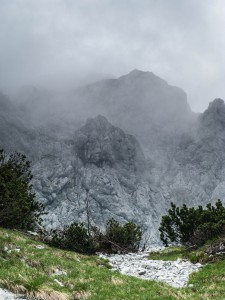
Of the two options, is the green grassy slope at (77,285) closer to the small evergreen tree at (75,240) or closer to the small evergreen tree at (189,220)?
the small evergreen tree at (75,240)

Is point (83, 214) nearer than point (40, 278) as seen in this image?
No

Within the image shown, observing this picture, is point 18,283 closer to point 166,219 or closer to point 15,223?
point 15,223

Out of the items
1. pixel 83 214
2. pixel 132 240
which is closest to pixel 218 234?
pixel 132 240

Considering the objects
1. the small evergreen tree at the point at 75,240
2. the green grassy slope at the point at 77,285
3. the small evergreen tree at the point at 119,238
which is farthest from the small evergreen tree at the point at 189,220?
the green grassy slope at the point at 77,285

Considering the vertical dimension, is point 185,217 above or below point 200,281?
above

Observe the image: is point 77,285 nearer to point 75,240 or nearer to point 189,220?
point 75,240

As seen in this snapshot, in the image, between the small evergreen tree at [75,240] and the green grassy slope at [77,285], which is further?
the small evergreen tree at [75,240]

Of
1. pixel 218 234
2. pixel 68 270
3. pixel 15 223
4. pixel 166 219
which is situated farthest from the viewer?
pixel 166 219

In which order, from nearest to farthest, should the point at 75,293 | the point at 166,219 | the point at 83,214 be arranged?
the point at 75,293 < the point at 166,219 < the point at 83,214

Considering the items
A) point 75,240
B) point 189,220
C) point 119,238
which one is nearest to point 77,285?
point 75,240

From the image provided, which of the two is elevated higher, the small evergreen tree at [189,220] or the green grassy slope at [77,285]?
the small evergreen tree at [189,220]

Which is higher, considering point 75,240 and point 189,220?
point 189,220

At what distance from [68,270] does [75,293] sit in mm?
5426

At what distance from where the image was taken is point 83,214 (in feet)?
619
